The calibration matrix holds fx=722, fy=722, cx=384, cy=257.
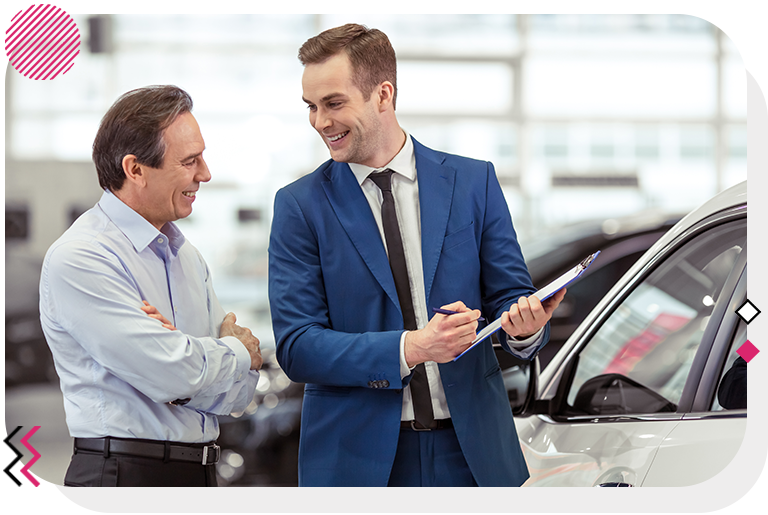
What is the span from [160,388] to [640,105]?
5.84 feet

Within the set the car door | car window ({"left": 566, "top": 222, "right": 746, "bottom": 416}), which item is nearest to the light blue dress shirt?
the car door

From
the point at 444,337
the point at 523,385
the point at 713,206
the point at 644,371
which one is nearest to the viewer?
the point at 444,337

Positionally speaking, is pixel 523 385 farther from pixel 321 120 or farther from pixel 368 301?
pixel 321 120

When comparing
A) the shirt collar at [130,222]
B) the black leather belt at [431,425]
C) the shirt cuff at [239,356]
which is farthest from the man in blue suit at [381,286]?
the shirt collar at [130,222]

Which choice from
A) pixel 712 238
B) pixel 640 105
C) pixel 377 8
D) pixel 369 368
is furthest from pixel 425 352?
pixel 640 105

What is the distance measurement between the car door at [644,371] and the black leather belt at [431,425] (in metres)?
0.50

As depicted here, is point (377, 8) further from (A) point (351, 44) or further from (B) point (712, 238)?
(B) point (712, 238)

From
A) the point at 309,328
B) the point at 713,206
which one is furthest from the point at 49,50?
the point at 713,206

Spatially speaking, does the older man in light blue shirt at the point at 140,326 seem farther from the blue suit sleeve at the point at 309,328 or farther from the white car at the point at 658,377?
the white car at the point at 658,377

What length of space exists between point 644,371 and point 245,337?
119cm

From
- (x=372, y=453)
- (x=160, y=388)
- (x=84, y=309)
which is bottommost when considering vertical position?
(x=372, y=453)

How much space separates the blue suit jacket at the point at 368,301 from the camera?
1.77 meters

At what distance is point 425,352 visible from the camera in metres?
1.66

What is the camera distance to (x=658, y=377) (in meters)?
2.09
